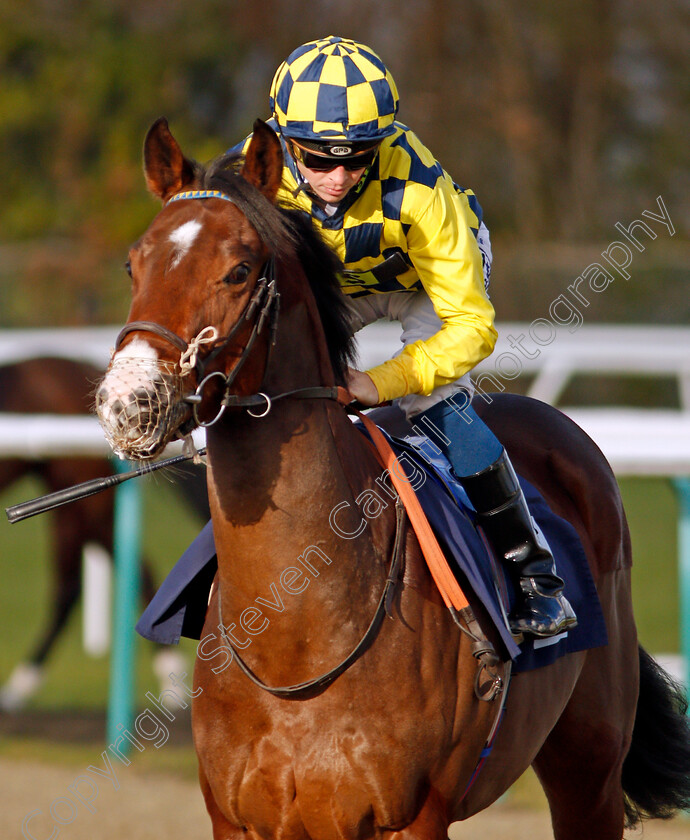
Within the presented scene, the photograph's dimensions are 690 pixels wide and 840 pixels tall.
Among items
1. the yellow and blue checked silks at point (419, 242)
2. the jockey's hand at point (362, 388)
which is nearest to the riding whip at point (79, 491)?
the jockey's hand at point (362, 388)

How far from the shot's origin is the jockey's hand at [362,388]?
2.78 meters

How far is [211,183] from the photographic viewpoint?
8.35ft

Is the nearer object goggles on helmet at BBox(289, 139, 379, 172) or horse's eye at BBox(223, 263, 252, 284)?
horse's eye at BBox(223, 263, 252, 284)

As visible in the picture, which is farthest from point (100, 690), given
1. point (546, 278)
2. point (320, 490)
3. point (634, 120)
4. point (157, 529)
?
point (634, 120)

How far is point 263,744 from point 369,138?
1.39 m

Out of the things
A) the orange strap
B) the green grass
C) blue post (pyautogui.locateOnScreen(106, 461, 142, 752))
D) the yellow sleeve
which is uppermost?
the yellow sleeve

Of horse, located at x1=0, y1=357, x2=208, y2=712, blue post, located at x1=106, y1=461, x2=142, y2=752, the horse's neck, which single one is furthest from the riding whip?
horse, located at x1=0, y1=357, x2=208, y2=712

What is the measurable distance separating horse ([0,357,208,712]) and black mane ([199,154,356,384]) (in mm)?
3770

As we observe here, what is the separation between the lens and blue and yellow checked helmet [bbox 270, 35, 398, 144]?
8.92ft

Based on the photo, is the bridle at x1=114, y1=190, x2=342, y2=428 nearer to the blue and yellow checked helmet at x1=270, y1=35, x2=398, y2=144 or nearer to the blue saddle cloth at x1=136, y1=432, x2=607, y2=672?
the blue and yellow checked helmet at x1=270, y1=35, x2=398, y2=144

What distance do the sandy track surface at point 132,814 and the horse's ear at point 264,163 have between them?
3.09 meters

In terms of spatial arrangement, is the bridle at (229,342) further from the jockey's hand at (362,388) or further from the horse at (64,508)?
the horse at (64,508)

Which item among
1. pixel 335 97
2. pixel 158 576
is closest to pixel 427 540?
pixel 335 97

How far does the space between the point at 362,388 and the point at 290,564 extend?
456 mm
